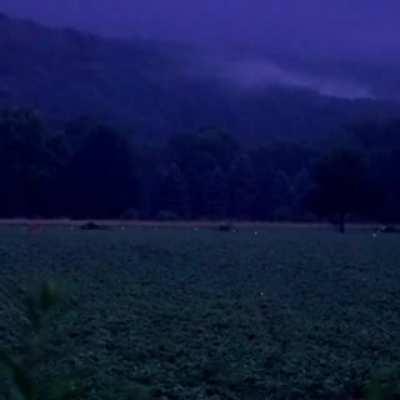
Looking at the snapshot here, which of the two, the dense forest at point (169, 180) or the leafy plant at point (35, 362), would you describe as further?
the dense forest at point (169, 180)

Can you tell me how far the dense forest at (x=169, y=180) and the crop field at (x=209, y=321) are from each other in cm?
3684

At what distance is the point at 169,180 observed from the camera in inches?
3610

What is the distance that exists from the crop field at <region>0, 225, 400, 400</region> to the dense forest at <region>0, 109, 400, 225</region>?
3684cm

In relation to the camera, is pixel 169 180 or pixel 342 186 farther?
pixel 169 180

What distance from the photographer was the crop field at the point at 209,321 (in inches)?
524

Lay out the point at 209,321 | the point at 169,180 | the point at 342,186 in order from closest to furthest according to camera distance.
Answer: the point at 209,321 < the point at 342,186 < the point at 169,180

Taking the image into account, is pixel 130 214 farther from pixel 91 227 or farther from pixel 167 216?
pixel 91 227

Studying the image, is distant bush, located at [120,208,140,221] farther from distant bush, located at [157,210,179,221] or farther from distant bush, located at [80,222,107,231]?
distant bush, located at [80,222,107,231]

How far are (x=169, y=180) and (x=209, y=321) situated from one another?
235 ft

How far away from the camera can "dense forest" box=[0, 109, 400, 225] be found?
79250 millimetres

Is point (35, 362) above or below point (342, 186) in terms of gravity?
below

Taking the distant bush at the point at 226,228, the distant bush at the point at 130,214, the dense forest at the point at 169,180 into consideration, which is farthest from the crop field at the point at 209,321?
the distant bush at the point at 130,214

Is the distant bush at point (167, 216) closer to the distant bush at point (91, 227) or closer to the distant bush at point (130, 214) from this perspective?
the distant bush at point (130, 214)

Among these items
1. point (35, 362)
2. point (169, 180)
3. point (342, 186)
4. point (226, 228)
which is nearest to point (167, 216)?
point (169, 180)
